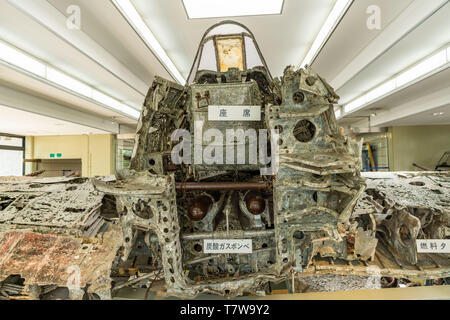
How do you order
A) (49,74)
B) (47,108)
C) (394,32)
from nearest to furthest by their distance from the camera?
(394,32) < (49,74) < (47,108)

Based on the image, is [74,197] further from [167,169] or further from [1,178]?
[1,178]

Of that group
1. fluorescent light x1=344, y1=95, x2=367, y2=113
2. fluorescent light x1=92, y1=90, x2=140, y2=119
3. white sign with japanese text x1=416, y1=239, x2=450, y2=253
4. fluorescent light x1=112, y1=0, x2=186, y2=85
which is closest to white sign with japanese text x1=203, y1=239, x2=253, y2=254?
white sign with japanese text x1=416, y1=239, x2=450, y2=253

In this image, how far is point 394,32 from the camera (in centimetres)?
316

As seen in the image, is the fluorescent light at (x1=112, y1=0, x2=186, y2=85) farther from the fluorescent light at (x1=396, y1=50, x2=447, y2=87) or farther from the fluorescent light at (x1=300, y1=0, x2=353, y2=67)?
the fluorescent light at (x1=396, y1=50, x2=447, y2=87)

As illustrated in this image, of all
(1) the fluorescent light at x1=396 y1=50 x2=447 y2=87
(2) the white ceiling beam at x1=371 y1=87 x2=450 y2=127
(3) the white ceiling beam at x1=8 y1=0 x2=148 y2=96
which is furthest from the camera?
(2) the white ceiling beam at x1=371 y1=87 x2=450 y2=127

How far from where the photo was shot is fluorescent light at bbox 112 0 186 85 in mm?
3064

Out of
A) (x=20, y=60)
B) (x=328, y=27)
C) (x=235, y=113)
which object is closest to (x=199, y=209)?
(x=235, y=113)

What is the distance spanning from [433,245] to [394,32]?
9.32 feet

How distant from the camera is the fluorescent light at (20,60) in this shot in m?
3.07

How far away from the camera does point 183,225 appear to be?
218 cm

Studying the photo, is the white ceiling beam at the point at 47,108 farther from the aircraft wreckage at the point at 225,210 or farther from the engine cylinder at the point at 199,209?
the engine cylinder at the point at 199,209

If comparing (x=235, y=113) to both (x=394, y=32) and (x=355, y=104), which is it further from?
(x=355, y=104)

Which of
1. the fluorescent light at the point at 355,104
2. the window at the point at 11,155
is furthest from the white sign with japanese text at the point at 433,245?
the window at the point at 11,155

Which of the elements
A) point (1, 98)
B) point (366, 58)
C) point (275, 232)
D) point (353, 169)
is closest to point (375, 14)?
point (366, 58)
